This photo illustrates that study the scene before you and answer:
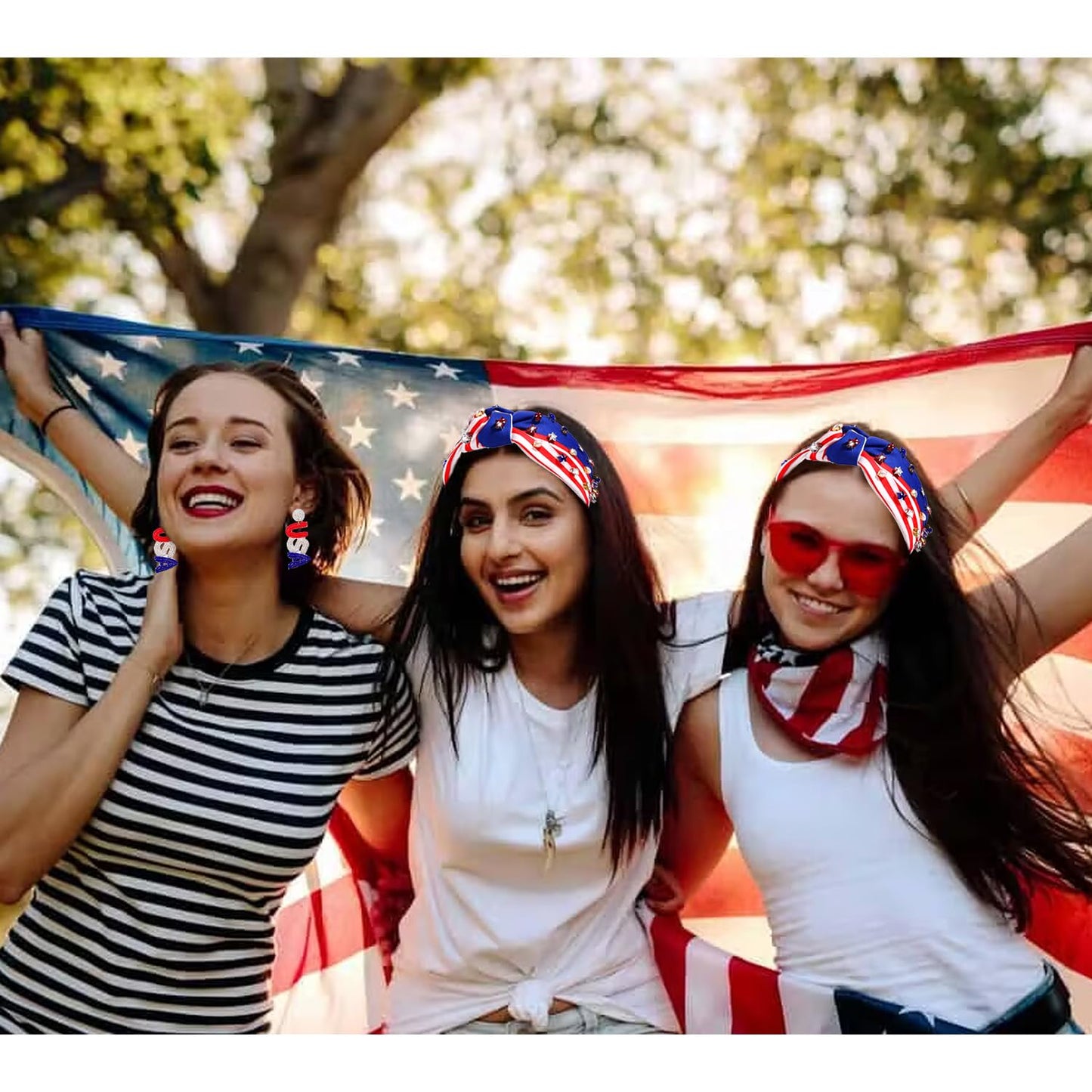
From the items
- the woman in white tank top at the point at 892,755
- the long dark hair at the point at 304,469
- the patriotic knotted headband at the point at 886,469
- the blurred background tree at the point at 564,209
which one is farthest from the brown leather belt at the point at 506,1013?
the blurred background tree at the point at 564,209

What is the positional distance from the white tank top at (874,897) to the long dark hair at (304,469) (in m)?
1.22

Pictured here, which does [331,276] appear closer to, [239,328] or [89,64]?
[239,328]

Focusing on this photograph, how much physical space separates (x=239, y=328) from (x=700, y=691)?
21.8ft

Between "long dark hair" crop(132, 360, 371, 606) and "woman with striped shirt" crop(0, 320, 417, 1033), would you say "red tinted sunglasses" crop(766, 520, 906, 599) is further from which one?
"long dark hair" crop(132, 360, 371, 606)

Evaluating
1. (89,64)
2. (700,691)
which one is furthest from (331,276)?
(700,691)

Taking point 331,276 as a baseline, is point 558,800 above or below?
below

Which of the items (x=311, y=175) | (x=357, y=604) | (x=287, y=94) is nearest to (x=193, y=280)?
(x=311, y=175)

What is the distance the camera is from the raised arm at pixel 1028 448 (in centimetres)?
377

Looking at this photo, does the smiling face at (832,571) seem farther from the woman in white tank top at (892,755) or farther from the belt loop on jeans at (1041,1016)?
the belt loop on jeans at (1041,1016)

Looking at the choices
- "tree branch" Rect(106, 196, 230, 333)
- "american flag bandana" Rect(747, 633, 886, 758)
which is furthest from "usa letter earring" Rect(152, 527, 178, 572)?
"tree branch" Rect(106, 196, 230, 333)

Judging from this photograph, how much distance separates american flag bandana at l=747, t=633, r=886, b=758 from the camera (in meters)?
3.50

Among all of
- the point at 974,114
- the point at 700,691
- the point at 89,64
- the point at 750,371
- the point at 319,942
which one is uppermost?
the point at 974,114

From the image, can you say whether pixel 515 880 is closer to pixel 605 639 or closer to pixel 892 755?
pixel 605 639

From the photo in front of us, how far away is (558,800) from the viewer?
11.4ft
